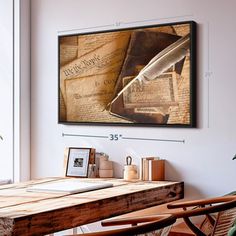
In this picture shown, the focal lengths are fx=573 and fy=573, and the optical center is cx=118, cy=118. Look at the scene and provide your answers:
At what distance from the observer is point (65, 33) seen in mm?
4570

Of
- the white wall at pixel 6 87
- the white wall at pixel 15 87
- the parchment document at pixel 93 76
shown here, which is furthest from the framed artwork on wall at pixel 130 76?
the white wall at pixel 6 87

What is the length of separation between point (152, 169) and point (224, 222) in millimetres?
1122

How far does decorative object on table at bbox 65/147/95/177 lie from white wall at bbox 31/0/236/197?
11 centimetres

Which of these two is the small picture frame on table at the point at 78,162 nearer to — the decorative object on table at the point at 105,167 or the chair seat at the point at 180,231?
the decorative object on table at the point at 105,167

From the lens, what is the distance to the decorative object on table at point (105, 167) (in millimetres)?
4266

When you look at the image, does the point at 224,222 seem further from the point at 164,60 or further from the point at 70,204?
the point at 164,60

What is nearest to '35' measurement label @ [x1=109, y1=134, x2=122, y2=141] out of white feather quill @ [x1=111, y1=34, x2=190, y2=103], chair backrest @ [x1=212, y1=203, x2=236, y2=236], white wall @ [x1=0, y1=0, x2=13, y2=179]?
white feather quill @ [x1=111, y1=34, x2=190, y2=103]

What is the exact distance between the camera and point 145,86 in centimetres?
414

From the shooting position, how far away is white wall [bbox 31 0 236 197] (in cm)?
383

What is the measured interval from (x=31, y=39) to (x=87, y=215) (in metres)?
2.10

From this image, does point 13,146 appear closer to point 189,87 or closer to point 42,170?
point 42,170

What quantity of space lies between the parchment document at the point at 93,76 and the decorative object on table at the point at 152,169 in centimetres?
47

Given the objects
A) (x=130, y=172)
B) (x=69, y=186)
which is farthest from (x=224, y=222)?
(x=130, y=172)

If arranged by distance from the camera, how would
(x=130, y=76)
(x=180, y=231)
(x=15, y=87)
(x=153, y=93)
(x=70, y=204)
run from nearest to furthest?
1. (x=70, y=204)
2. (x=180, y=231)
3. (x=153, y=93)
4. (x=130, y=76)
5. (x=15, y=87)
